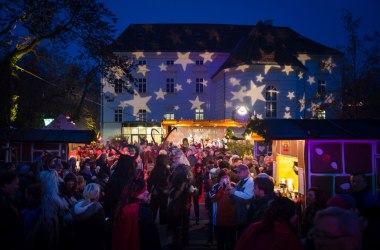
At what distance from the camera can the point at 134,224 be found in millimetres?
4676

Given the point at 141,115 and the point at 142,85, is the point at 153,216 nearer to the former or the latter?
the point at 141,115

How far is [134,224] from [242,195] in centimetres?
247

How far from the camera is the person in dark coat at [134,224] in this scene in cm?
466

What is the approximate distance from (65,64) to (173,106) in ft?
41.3

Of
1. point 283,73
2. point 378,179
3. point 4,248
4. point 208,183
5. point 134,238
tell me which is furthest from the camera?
point 283,73

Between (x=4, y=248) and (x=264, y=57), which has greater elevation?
(x=264, y=57)

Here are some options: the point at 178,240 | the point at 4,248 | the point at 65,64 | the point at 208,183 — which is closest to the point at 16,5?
the point at 208,183

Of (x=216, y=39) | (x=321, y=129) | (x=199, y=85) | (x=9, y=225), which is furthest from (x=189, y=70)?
(x=9, y=225)

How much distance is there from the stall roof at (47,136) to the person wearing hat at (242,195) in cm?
606

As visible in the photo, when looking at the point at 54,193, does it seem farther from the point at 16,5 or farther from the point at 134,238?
the point at 16,5

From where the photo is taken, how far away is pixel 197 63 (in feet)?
151

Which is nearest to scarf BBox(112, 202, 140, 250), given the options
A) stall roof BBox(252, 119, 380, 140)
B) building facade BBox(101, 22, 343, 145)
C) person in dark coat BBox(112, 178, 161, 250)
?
person in dark coat BBox(112, 178, 161, 250)

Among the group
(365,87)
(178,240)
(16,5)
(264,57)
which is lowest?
(178,240)

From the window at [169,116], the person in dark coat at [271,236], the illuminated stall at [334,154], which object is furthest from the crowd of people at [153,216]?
the window at [169,116]
